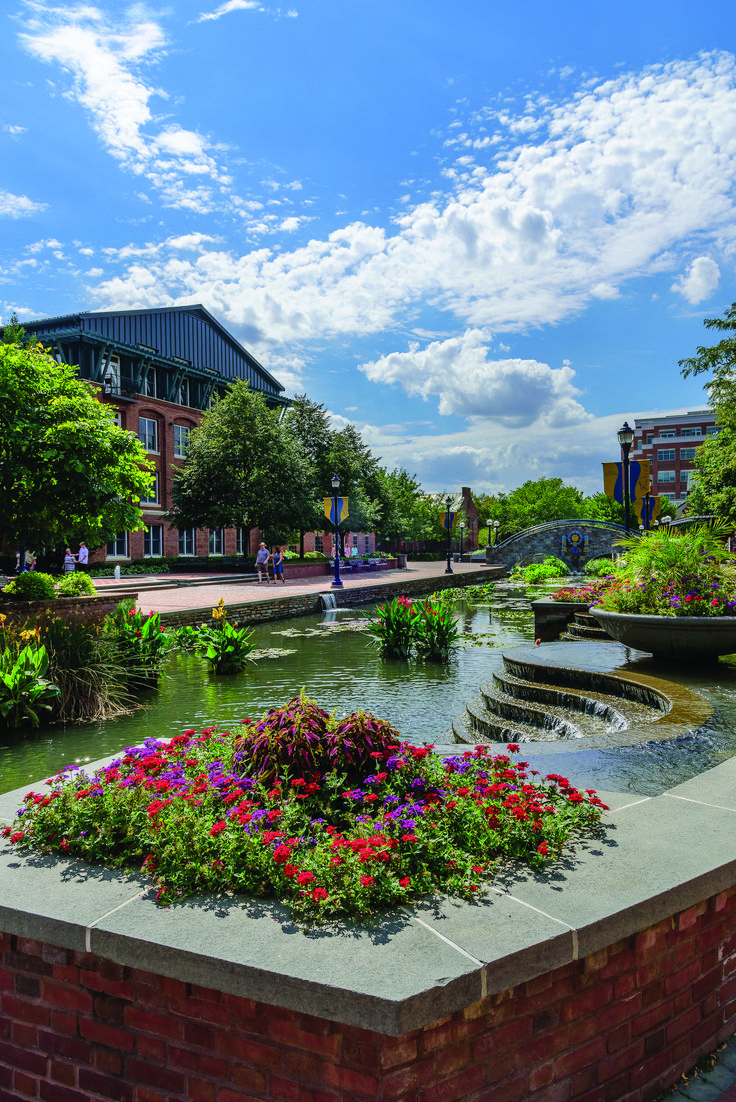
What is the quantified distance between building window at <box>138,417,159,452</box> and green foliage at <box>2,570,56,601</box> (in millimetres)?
28333

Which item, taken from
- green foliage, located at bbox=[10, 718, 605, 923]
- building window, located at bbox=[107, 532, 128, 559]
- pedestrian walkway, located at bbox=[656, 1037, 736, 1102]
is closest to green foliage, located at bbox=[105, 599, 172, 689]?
green foliage, located at bbox=[10, 718, 605, 923]

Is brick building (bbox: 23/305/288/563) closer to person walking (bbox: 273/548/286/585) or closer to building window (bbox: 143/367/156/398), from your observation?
building window (bbox: 143/367/156/398)

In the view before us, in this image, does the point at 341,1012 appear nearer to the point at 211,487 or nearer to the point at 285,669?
the point at 285,669

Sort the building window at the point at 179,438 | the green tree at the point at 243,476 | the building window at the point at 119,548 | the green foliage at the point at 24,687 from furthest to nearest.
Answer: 1. the building window at the point at 179,438
2. the building window at the point at 119,548
3. the green tree at the point at 243,476
4. the green foliage at the point at 24,687

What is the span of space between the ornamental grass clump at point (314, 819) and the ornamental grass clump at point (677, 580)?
5102 millimetres

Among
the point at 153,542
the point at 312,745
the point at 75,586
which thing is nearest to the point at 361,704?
the point at 312,745

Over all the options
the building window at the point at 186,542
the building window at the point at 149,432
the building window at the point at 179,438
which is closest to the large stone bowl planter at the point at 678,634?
the building window at the point at 186,542

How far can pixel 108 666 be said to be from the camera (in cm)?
931

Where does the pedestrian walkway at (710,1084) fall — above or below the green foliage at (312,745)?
below

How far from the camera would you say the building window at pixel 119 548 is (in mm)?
→ 35938

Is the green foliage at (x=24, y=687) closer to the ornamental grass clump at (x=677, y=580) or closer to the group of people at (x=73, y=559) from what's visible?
the ornamental grass clump at (x=677, y=580)

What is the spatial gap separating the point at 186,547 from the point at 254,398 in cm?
1111

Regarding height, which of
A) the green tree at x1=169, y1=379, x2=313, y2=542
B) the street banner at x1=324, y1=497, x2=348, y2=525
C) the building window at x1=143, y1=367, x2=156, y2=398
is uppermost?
the building window at x1=143, y1=367, x2=156, y2=398

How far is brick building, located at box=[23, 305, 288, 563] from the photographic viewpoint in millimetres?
36156
